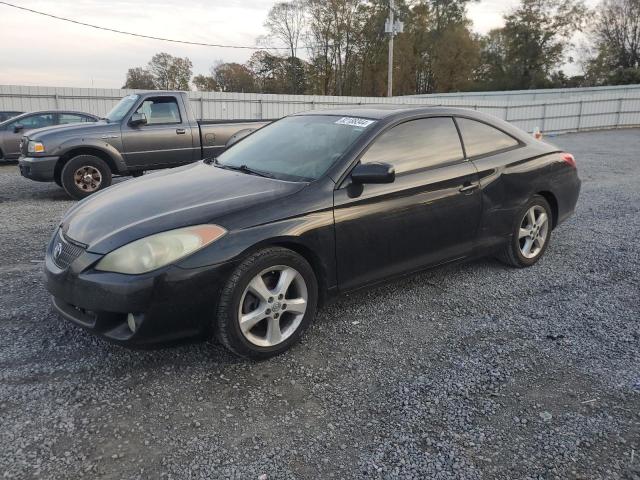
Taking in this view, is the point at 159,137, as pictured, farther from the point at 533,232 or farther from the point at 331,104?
the point at 331,104

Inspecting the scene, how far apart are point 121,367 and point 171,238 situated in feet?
2.84

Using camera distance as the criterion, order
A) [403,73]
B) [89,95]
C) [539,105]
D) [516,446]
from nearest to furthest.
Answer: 1. [516,446]
2. [89,95]
3. [539,105]
4. [403,73]

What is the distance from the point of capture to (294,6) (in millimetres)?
52531

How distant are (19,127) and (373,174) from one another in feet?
38.9

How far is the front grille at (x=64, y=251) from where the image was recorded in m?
2.90

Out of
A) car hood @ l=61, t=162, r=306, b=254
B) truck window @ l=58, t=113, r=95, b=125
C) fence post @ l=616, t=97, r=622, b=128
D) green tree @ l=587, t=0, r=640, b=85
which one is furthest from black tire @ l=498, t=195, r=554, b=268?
green tree @ l=587, t=0, r=640, b=85

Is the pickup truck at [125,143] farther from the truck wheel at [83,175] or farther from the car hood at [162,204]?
the car hood at [162,204]

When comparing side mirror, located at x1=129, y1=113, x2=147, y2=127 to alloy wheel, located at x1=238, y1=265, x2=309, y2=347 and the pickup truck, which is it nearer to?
the pickup truck

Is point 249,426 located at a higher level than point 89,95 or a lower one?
lower

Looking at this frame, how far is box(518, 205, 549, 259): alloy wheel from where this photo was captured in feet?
15.2

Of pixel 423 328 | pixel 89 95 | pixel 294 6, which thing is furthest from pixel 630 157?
pixel 294 6

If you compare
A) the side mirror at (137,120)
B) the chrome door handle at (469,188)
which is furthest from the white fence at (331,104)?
the chrome door handle at (469,188)

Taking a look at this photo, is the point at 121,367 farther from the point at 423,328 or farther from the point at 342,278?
the point at 423,328

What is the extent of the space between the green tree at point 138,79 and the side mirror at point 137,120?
6193 cm
